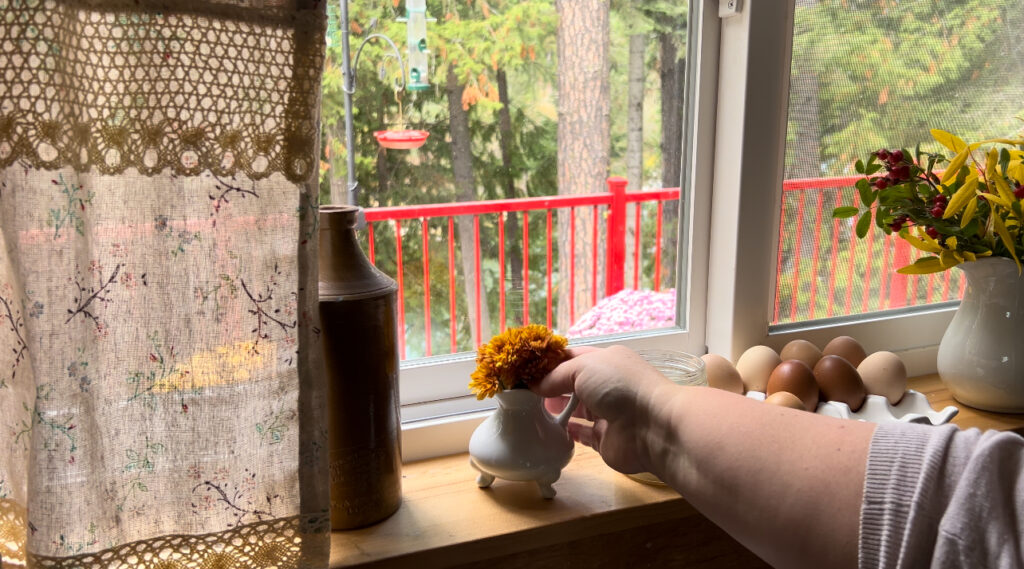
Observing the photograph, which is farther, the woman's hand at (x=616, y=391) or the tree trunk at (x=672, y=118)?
the tree trunk at (x=672, y=118)

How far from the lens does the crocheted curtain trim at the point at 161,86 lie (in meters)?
0.64

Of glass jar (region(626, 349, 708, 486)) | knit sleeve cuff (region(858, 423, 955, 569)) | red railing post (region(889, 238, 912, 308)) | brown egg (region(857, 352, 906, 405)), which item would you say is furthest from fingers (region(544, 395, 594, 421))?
red railing post (region(889, 238, 912, 308))

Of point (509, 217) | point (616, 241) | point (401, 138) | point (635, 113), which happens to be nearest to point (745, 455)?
point (401, 138)

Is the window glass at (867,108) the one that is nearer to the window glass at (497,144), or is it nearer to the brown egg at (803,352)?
the brown egg at (803,352)

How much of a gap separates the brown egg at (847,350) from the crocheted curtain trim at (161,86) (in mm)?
884

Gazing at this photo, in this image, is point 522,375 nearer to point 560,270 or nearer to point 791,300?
point 791,300

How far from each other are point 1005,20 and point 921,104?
0.21 metres

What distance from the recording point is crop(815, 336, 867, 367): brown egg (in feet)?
4.09

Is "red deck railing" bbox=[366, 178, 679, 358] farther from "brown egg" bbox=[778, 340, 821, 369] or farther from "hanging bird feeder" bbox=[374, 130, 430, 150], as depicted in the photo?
"brown egg" bbox=[778, 340, 821, 369]

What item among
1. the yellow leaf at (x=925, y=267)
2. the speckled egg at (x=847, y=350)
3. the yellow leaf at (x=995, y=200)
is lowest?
the speckled egg at (x=847, y=350)

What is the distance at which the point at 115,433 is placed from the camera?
728 millimetres

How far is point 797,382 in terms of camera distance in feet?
3.67

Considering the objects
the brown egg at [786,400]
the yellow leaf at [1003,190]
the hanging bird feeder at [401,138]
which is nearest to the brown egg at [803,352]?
the brown egg at [786,400]

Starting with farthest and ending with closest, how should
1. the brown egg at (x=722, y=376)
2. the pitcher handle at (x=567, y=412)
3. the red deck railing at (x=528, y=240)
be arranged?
1. the red deck railing at (x=528, y=240)
2. the brown egg at (x=722, y=376)
3. the pitcher handle at (x=567, y=412)
